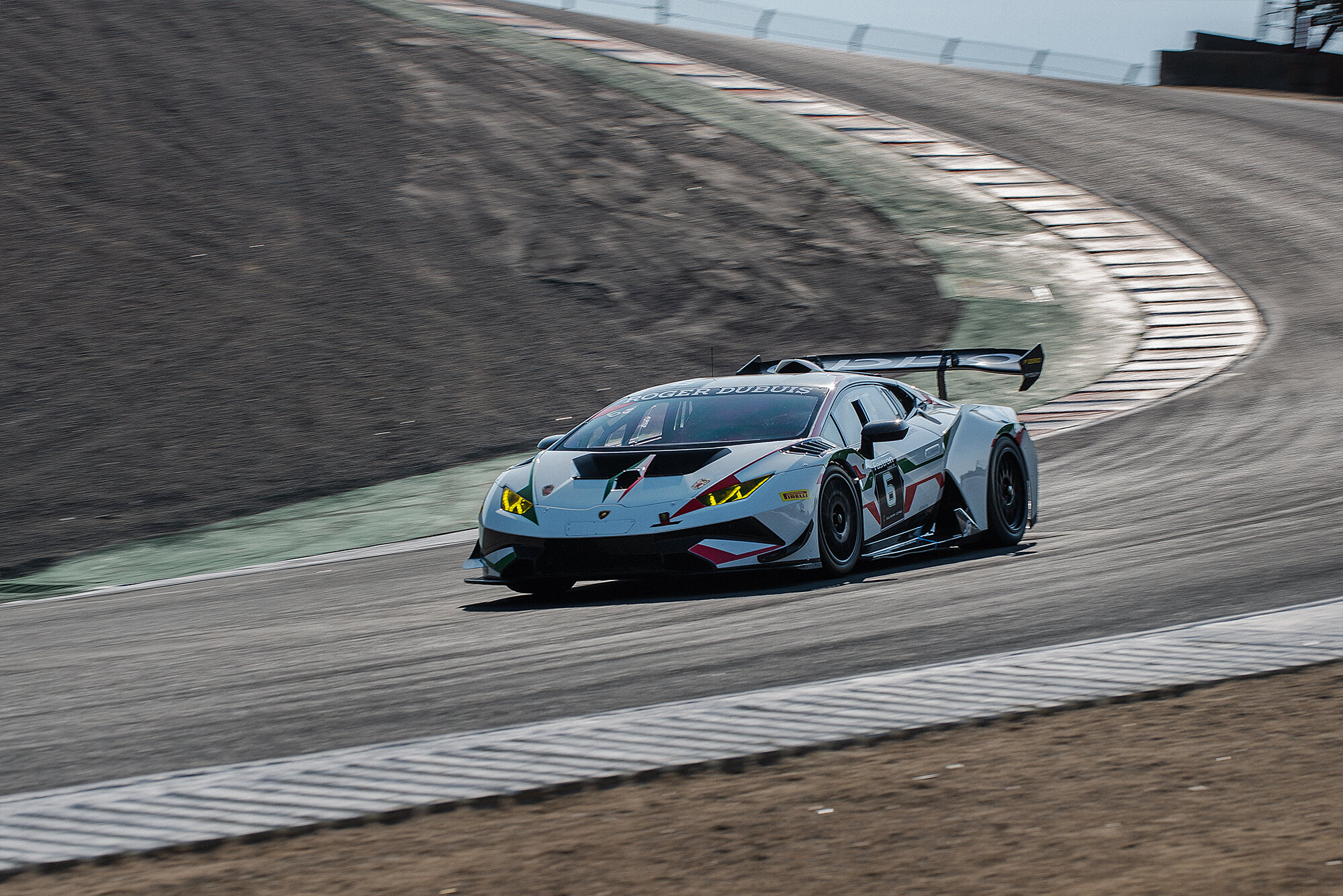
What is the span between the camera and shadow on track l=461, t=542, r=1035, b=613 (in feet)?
27.3

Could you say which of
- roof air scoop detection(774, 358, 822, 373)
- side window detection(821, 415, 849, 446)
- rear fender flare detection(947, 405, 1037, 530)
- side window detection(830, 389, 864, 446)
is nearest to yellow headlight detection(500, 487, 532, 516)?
side window detection(821, 415, 849, 446)

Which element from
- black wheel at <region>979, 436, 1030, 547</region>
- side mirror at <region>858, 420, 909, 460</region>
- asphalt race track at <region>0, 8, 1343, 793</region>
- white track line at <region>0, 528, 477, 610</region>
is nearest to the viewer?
asphalt race track at <region>0, 8, 1343, 793</region>

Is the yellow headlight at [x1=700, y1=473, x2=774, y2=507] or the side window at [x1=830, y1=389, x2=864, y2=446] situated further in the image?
the side window at [x1=830, y1=389, x2=864, y2=446]

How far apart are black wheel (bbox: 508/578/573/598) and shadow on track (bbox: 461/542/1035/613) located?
2.0 inches

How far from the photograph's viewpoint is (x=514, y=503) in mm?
8602

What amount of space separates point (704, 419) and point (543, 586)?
1.40 meters

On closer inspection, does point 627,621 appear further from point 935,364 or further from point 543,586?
point 935,364

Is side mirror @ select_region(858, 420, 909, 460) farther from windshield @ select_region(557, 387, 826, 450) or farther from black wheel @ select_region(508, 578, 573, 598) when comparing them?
black wheel @ select_region(508, 578, 573, 598)

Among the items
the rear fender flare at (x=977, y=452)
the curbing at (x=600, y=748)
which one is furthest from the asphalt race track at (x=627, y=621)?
the rear fender flare at (x=977, y=452)

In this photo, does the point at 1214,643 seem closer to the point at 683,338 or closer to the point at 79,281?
the point at 683,338

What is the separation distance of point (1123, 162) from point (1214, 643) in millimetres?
25781

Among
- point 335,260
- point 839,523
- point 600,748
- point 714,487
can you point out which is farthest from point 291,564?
point 335,260

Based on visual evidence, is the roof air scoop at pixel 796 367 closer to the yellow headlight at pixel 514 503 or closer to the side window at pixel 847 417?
→ the side window at pixel 847 417

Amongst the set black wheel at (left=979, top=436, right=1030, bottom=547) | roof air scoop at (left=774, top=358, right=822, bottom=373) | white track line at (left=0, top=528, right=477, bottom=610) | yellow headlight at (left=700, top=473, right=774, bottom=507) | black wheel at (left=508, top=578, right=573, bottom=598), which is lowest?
white track line at (left=0, top=528, right=477, bottom=610)
